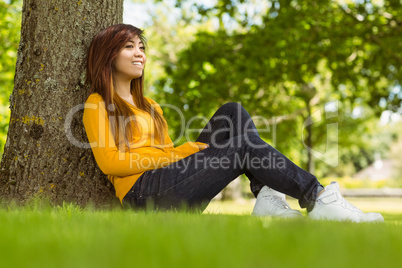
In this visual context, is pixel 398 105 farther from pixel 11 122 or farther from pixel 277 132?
pixel 11 122

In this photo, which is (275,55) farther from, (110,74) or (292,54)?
(110,74)

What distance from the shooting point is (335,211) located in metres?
3.07

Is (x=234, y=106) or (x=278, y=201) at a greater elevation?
(x=234, y=106)

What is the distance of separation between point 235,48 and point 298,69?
1.90 meters

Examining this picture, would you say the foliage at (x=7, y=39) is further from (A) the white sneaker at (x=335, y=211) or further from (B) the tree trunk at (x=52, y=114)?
(A) the white sneaker at (x=335, y=211)

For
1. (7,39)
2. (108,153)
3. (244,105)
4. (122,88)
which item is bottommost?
(108,153)

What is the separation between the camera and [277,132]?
19203mm

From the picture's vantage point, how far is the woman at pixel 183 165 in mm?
3240

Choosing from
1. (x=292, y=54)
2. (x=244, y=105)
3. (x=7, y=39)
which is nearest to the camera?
(x=292, y=54)

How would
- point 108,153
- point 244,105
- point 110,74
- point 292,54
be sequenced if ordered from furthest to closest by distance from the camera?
1. point 244,105
2. point 292,54
3. point 110,74
4. point 108,153

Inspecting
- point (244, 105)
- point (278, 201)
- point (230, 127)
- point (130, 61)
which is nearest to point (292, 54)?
point (244, 105)

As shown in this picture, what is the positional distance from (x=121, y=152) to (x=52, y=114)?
861mm

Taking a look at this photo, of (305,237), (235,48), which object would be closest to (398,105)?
(235,48)

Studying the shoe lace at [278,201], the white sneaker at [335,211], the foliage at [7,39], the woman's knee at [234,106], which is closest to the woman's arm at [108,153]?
the woman's knee at [234,106]
